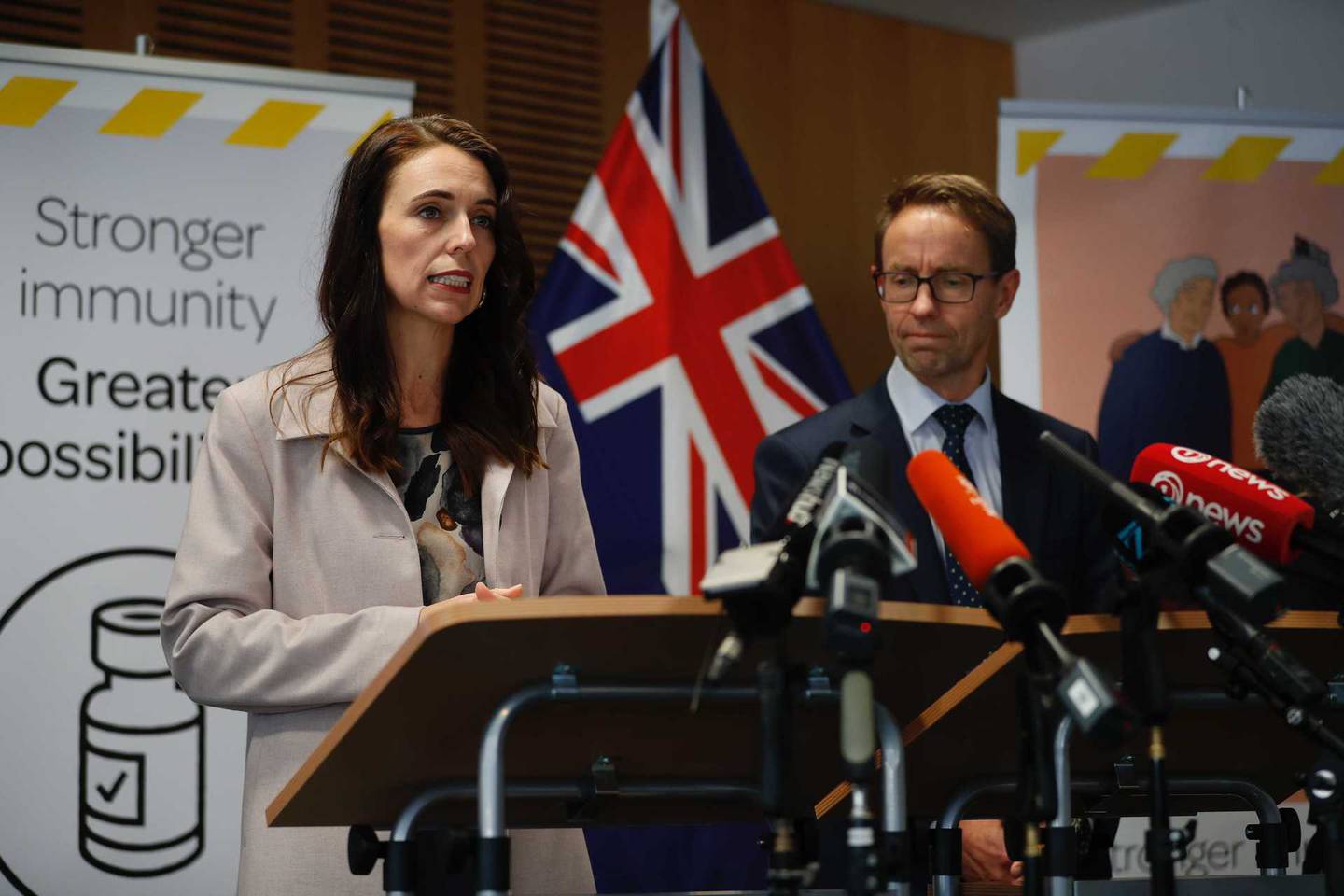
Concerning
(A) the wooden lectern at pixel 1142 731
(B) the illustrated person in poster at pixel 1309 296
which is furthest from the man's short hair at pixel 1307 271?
(A) the wooden lectern at pixel 1142 731

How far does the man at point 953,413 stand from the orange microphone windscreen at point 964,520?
46.6 inches

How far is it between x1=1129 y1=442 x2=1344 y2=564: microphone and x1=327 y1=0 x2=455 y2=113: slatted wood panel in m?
3.43

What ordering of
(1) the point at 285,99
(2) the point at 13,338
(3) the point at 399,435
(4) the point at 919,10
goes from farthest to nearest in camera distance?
1. (4) the point at 919,10
2. (1) the point at 285,99
3. (2) the point at 13,338
4. (3) the point at 399,435

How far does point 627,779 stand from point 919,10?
4380 mm

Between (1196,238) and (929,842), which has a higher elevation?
(1196,238)

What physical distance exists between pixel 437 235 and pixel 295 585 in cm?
57

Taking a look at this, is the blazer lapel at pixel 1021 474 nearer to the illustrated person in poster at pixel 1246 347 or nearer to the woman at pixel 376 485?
the woman at pixel 376 485

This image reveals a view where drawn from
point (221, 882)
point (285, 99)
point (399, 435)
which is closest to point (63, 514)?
point (221, 882)

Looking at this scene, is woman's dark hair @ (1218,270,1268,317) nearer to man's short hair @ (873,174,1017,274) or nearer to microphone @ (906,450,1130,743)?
man's short hair @ (873,174,1017,274)

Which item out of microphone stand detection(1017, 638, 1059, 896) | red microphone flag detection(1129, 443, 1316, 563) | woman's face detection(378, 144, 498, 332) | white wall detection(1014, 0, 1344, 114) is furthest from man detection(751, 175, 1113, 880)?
white wall detection(1014, 0, 1344, 114)

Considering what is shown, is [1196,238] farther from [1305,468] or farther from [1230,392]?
[1305,468]

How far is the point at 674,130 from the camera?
4602 mm

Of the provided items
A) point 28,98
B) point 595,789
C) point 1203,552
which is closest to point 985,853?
point 595,789

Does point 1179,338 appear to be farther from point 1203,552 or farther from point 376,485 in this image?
point 1203,552
